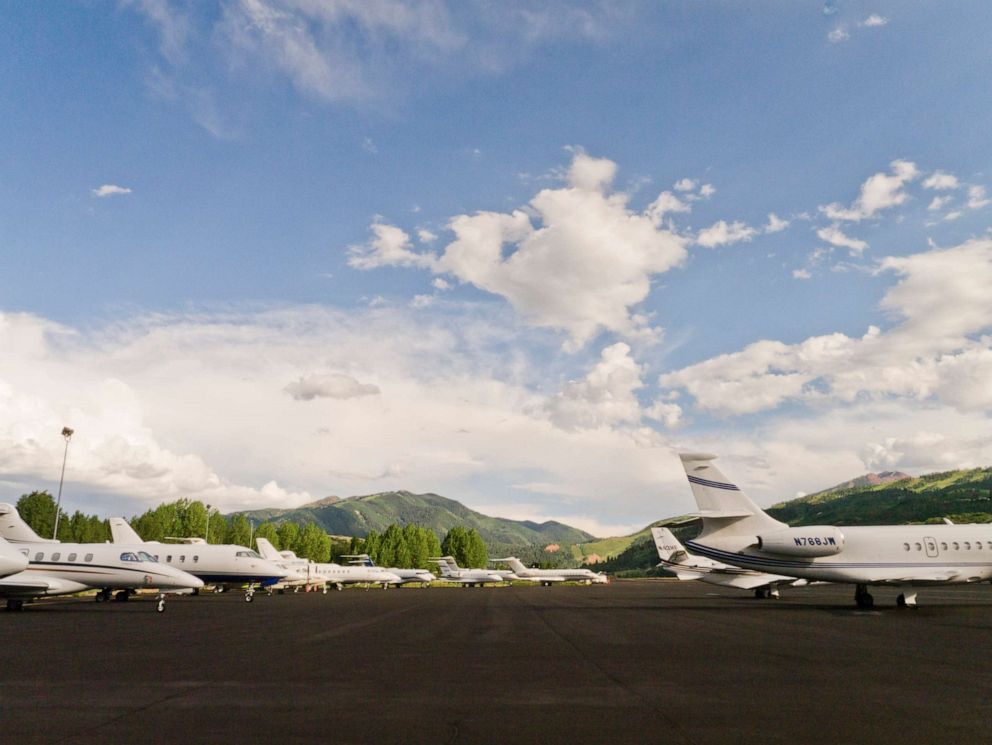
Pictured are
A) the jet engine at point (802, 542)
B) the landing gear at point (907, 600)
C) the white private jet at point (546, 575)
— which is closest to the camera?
the jet engine at point (802, 542)

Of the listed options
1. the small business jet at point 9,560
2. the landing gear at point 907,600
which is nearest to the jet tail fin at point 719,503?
the landing gear at point 907,600

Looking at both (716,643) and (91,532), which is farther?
(91,532)

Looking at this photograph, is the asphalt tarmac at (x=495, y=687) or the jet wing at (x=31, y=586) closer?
the asphalt tarmac at (x=495, y=687)

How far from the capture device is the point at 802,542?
32.9 metres

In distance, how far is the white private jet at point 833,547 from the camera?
32.9 meters

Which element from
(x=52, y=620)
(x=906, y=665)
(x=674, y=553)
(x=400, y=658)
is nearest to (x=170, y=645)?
(x=400, y=658)

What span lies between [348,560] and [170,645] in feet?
523

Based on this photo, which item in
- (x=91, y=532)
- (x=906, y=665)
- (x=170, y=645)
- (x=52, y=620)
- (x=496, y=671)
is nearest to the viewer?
(x=496, y=671)

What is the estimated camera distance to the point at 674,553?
6075cm

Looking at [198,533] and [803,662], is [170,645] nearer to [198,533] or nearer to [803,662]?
[803,662]

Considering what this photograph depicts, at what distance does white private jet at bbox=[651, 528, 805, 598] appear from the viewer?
46531mm

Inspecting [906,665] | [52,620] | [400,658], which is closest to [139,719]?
[400,658]

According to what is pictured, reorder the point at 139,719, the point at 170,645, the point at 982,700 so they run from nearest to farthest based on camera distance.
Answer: the point at 139,719 < the point at 982,700 < the point at 170,645

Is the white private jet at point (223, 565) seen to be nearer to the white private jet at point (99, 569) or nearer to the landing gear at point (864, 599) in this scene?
the white private jet at point (99, 569)
